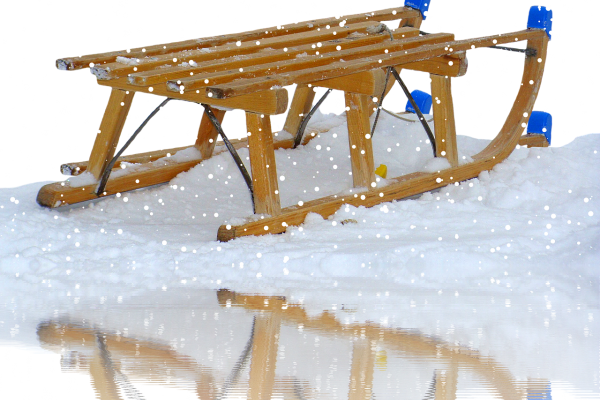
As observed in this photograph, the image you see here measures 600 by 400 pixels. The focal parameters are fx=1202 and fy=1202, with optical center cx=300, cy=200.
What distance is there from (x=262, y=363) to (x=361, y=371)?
325 millimetres

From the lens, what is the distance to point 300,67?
5531mm

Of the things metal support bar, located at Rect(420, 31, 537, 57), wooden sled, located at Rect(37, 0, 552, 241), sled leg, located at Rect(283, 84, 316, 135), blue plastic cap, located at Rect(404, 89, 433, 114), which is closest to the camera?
wooden sled, located at Rect(37, 0, 552, 241)

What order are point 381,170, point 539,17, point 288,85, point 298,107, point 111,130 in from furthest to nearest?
1. point 298,107
2. point 539,17
3. point 381,170
4. point 111,130
5. point 288,85

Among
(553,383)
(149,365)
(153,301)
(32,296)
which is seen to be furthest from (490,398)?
(32,296)

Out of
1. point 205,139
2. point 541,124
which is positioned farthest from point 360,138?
point 541,124

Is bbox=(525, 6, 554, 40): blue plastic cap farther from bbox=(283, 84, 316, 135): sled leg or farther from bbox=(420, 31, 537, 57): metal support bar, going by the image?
bbox=(283, 84, 316, 135): sled leg

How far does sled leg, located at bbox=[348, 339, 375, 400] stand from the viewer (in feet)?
11.8

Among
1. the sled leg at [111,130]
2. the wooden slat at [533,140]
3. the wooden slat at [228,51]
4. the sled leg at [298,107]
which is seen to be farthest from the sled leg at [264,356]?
the wooden slat at [533,140]

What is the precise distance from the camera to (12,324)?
4.29 m

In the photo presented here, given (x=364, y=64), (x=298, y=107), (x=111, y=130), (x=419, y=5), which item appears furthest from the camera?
(x=419, y=5)

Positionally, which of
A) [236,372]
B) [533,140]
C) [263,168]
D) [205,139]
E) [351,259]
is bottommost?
[236,372]

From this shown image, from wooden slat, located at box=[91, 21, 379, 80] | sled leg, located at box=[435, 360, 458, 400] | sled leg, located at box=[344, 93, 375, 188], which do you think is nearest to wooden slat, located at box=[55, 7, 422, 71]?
wooden slat, located at box=[91, 21, 379, 80]

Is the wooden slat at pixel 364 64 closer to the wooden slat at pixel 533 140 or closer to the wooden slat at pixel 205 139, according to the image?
the wooden slat at pixel 533 140

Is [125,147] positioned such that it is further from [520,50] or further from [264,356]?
[520,50]
